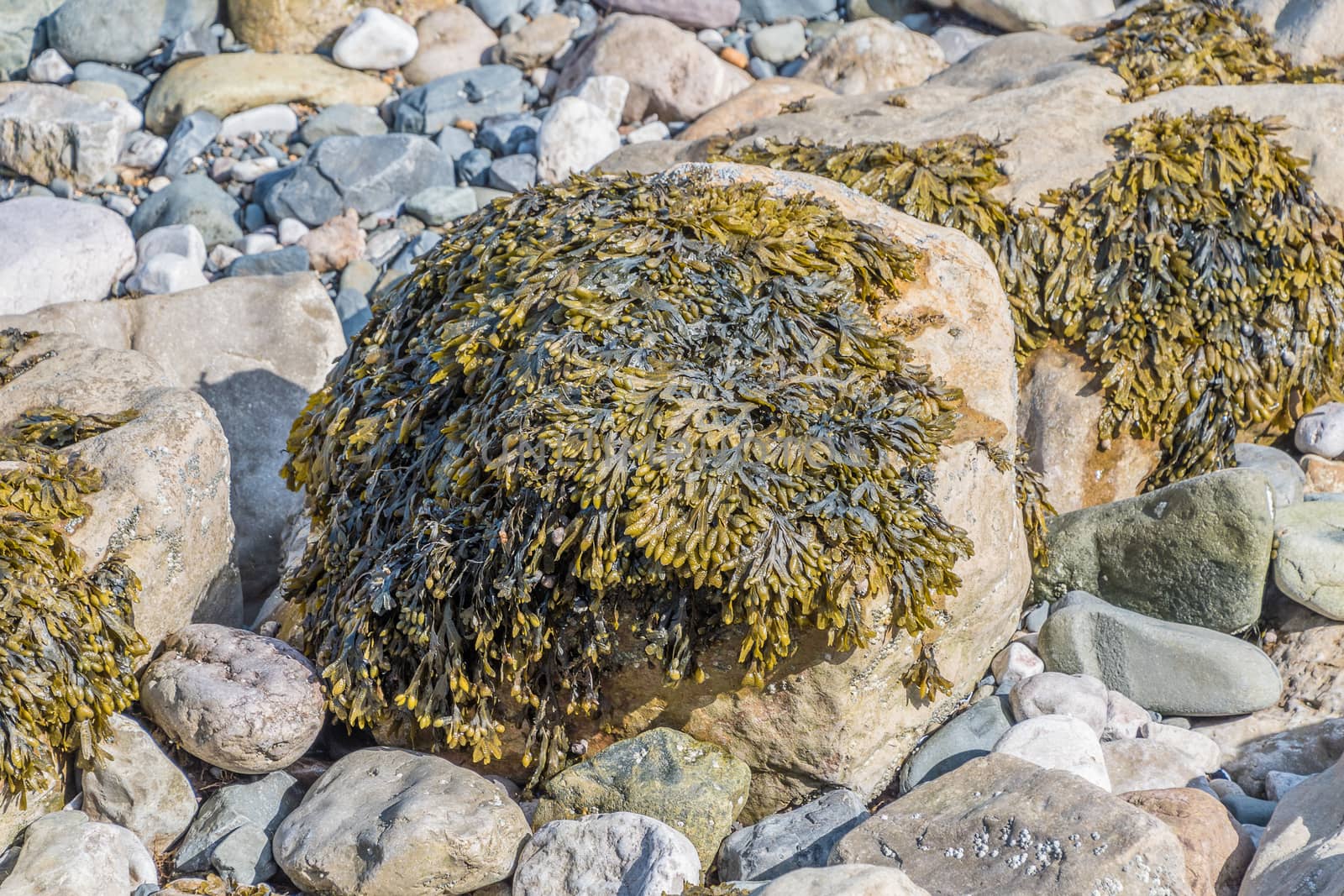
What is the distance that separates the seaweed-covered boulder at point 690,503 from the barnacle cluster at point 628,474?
0.01m

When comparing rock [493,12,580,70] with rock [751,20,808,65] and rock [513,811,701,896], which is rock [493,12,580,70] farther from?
rock [513,811,701,896]

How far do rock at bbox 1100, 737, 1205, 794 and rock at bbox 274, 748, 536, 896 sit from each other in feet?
7.12

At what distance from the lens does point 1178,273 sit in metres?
5.94

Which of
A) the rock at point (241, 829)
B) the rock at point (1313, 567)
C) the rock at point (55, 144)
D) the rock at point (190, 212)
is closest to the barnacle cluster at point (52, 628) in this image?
the rock at point (241, 829)

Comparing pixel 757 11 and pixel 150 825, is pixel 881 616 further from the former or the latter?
pixel 757 11

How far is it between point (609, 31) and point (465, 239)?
20.2ft

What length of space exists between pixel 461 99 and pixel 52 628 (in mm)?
7425

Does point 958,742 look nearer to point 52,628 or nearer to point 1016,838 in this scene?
point 1016,838

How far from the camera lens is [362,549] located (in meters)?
4.76

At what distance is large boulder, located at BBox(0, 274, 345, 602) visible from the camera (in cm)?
638

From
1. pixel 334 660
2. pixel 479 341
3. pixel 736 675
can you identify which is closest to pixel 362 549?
pixel 334 660

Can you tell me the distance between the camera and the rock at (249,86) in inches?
414

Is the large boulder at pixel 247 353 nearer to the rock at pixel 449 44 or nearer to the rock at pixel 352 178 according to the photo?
the rock at pixel 352 178

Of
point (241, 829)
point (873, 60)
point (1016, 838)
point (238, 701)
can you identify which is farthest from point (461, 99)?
point (1016, 838)
